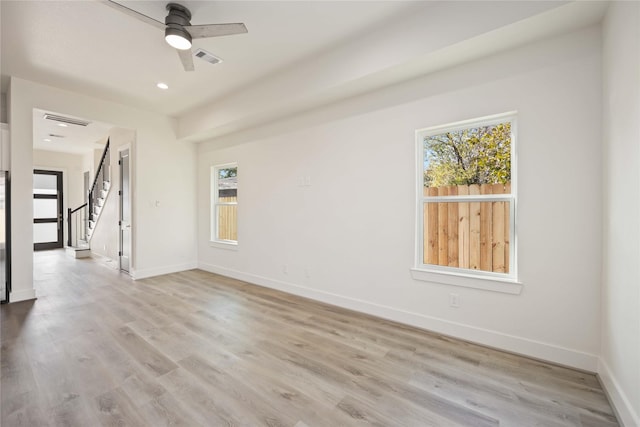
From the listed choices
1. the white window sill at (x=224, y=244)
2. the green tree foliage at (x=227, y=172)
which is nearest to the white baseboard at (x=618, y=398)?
the white window sill at (x=224, y=244)

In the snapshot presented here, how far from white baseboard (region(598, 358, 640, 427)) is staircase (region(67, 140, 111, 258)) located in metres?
7.90

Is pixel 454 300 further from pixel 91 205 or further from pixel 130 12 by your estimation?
pixel 91 205

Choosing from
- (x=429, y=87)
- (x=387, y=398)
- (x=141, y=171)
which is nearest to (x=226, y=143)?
(x=141, y=171)

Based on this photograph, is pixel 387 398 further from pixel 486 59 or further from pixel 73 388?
pixel 486 59

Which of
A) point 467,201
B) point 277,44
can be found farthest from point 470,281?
point 277,44

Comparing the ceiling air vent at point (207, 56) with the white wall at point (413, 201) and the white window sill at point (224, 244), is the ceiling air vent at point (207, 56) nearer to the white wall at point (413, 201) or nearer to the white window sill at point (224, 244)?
the white wall at point (413, 201)

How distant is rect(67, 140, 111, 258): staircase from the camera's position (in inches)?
264

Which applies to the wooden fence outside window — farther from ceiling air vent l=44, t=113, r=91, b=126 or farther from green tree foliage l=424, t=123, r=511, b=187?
ceiling air vent l=44, t=113, r=91, b=126

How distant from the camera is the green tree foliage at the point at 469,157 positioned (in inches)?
101

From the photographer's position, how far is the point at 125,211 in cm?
534

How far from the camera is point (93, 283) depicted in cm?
456

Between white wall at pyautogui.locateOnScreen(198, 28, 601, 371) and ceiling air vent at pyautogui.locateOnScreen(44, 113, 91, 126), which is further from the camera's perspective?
ceiling air vent at pyautogui.locateOnScreen(44, 113, 91, 126)

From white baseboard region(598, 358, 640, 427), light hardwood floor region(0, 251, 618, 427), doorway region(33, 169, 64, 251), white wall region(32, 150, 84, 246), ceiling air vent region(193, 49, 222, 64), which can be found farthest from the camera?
white wall region(32, 150, 84, 246)

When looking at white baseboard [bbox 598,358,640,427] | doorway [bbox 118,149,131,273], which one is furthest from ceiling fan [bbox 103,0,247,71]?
doorway [bbox 118,149,131,273]
